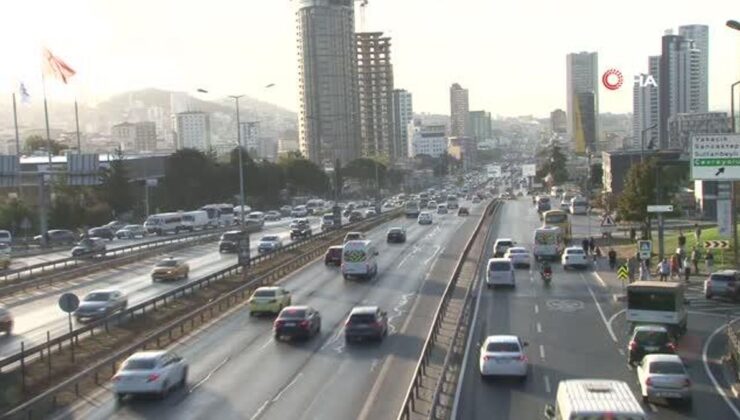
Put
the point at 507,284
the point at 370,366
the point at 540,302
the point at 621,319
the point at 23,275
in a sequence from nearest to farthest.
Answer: the point at 370,366, the point at 621,319, the point at 540,302, the point at 507,284, the point at 23,275

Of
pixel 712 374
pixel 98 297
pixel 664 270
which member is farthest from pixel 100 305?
pixel 664 270

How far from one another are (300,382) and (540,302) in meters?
17.3

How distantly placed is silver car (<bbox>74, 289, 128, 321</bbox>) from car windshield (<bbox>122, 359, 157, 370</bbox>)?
13915 mm

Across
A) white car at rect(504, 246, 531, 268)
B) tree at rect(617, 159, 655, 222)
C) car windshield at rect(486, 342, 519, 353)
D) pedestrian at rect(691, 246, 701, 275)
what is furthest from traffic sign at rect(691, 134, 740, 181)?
car windshield at rect(486, 342, 519, 353)

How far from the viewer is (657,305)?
30109mm

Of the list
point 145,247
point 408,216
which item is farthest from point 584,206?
point 145,247

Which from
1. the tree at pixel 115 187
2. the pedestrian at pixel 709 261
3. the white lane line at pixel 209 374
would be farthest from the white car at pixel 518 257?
the tree at pixel 115 187

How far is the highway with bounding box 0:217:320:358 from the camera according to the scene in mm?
34000

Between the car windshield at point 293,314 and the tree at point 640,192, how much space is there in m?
35.0

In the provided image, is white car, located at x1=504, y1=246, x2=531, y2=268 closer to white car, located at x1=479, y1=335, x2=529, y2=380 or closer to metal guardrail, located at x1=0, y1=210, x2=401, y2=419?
metal guardrail, located at x1=0, y1=210, x2=401, y2=419

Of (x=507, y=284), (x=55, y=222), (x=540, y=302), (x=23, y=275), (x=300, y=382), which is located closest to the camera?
(x=300, y=382)

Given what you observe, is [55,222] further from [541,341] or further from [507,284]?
[541,341]

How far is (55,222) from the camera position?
89.6 meters

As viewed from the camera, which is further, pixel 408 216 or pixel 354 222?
pixel 408 216
